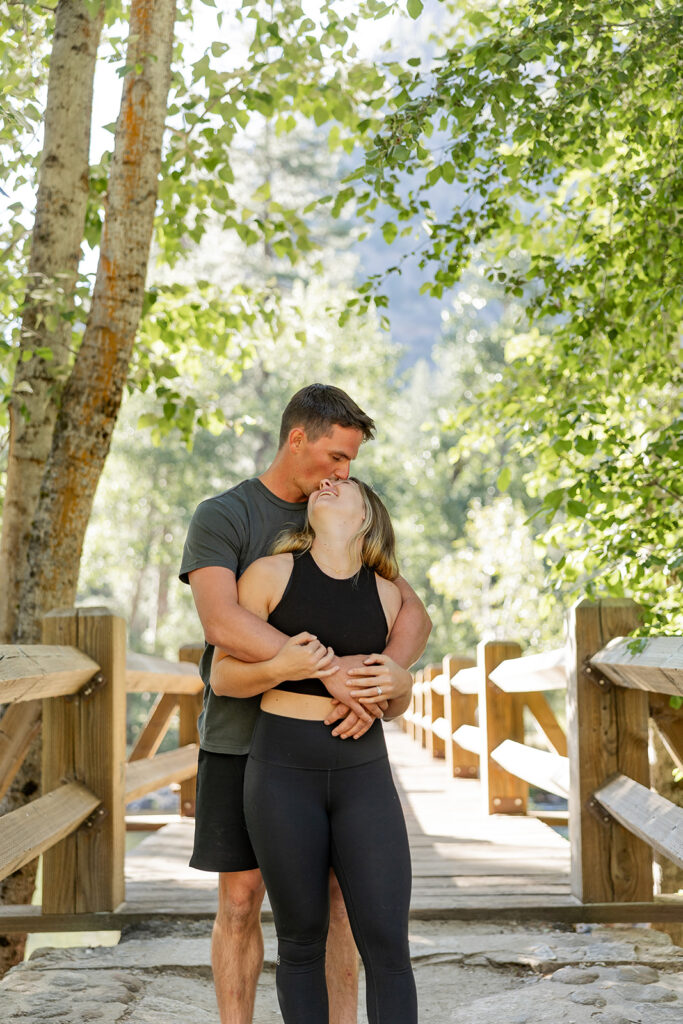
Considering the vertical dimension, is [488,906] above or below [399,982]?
below

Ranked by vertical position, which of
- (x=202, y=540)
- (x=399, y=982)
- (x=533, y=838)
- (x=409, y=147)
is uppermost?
(x=409, y=147)

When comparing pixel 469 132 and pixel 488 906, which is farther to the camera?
pixel 469 132

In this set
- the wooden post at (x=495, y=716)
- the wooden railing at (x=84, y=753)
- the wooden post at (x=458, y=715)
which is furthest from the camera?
the wooden post at (x=458, y=715)

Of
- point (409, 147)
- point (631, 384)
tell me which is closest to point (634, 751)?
point (409, 147)

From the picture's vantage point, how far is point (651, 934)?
4016 millimetres

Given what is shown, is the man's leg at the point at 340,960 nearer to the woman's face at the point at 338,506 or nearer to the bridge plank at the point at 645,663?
the woman's face at the point at 338,506

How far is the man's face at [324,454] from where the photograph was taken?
9.66 feet

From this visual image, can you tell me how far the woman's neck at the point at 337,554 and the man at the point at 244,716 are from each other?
200 millimetres

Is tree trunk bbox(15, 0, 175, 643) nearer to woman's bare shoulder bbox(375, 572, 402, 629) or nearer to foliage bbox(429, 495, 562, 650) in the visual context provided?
woman's bare shoulder bbox(375, 572, 402, 629)

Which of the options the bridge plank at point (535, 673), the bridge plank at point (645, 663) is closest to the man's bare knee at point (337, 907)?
the bridge plank at point (645, 663)

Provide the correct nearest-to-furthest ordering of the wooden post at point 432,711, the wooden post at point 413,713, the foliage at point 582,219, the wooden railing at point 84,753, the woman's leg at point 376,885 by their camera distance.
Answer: the woman's leg at point 376,885 < the wooden railing at point 84,753 < the foliage at point 582,219 < the wooden post at point 432,711 < the wooden post at point 413,713

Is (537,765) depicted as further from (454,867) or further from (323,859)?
(323,859)

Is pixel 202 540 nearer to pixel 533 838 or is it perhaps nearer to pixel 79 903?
pixel 79 903

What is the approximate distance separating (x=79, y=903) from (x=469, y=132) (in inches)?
143
